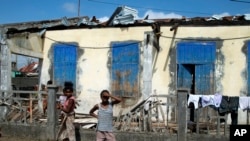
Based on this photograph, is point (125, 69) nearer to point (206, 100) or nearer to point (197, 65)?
point (197, 65)

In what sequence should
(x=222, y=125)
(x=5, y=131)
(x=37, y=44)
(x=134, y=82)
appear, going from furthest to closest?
(x=37, y=44) < (x=134, y=82) < (x=5, y=131) < (x=222, y=125)

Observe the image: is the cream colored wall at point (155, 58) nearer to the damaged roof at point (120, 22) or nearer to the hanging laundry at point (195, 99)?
the damaged roof at point (120, 22)

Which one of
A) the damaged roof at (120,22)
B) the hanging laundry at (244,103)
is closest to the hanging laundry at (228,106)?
the hanging laundry at (244,103)

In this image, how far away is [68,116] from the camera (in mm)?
9023

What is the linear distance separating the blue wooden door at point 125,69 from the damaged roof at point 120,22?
0.78m

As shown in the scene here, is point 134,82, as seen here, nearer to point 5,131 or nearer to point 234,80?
point 234,80

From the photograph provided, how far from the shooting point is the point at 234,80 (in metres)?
13.0

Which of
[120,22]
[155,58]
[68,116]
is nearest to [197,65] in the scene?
[155,58]

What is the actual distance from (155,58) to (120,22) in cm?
168

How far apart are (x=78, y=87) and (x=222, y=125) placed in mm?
6091

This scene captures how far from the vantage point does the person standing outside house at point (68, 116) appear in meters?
8.93

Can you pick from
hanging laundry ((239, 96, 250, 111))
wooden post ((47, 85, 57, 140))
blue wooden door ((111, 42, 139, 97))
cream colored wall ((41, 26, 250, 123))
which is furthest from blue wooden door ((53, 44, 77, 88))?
hanging laundry ((239, 96, 250, 111))

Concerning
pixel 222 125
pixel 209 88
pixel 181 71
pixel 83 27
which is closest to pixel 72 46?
pixel 83 27

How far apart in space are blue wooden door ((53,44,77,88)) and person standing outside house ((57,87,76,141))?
5.54 m
